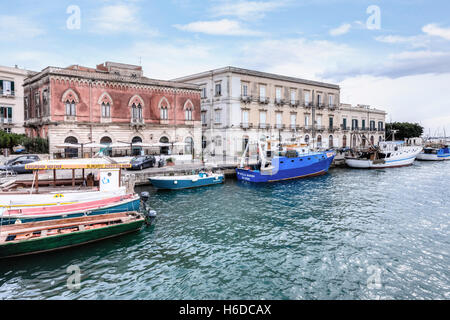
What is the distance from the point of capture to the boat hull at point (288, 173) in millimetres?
30078

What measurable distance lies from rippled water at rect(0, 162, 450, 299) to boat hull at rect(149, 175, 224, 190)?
4758mm

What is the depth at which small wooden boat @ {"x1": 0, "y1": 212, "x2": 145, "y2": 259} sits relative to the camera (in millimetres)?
11875

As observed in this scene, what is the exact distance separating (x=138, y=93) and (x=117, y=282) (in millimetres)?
30524

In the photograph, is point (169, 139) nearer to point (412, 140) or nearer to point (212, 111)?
point (212, 111)

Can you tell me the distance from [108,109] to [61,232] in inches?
985

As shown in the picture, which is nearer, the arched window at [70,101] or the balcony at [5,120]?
the arched window at [70,101]

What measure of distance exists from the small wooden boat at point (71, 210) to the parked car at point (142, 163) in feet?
41.3

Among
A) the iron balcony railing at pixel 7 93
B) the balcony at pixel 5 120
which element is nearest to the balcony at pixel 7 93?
the iron balcony railing at pixel 7 93

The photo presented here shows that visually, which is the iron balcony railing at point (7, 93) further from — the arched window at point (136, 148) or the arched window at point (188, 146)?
the arched window at point (188, 146)

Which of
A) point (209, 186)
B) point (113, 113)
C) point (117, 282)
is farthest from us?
point (113, 113)

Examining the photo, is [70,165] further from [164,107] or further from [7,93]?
[7,93]

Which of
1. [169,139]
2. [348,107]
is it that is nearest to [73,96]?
[169,139]

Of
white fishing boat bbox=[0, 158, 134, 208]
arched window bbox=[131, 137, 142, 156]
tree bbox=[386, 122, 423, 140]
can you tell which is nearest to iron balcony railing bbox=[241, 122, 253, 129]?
arched window bbox=[131, 137, 142, 156]

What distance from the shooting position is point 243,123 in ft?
153
